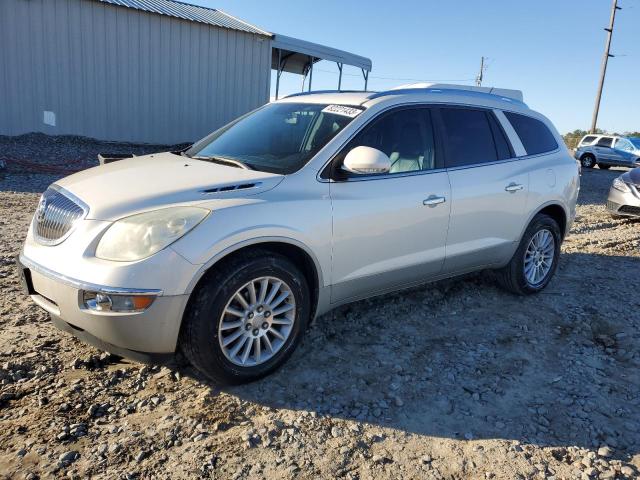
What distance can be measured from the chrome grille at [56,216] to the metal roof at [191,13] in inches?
532

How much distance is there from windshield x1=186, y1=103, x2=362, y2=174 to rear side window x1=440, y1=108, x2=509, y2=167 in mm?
917

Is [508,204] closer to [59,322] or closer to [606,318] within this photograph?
[606,318]

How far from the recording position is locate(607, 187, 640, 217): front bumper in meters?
9.55

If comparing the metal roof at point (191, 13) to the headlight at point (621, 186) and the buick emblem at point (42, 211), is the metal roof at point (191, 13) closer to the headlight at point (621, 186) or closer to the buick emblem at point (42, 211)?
the headlight at point (621, 186)

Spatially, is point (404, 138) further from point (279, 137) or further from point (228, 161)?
point (228, 161)

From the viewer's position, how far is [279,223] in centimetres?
320

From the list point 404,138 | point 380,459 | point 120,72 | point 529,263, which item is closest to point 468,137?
point 404,138

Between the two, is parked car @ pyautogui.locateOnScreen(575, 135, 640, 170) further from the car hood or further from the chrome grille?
the chrome grille

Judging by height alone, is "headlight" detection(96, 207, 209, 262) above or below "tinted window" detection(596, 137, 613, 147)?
below

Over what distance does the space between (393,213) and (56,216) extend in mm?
2131

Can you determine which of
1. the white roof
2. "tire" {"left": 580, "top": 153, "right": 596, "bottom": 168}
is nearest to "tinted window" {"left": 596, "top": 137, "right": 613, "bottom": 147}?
"tire" {"left": 580, "top": 153, "right": 596, "bottom": 168}

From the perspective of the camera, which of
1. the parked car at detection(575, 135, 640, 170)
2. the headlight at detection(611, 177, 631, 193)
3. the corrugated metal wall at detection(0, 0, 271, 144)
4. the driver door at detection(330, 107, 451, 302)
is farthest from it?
the parked car at detection(575, 135, 640, 170)

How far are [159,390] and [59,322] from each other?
2.25 ft

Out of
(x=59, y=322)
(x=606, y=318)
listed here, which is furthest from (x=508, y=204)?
(x=59, y=322)
